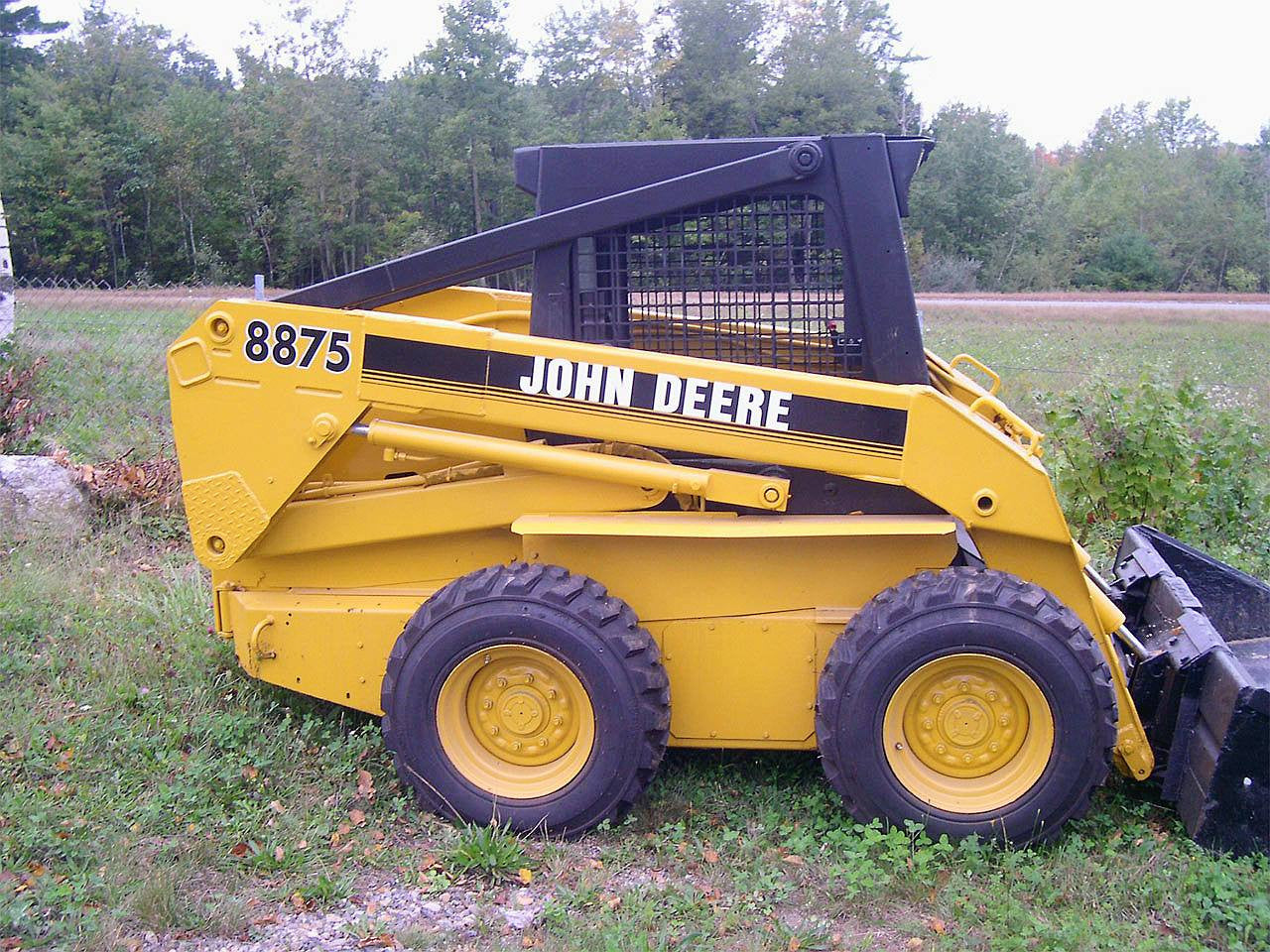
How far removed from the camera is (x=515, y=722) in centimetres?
401

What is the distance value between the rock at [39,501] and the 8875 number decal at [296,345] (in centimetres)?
347

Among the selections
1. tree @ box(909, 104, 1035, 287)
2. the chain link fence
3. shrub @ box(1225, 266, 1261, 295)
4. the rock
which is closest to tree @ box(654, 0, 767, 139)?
tree @ box(909, 104, 1035, 287)

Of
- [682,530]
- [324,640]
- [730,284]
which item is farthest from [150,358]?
[682,530]

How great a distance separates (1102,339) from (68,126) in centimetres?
2391

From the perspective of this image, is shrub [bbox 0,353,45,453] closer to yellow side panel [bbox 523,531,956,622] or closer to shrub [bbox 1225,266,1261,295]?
yellow side panel [bbox 523,531,956,622]

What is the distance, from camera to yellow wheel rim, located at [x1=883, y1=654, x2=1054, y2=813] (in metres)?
3.81

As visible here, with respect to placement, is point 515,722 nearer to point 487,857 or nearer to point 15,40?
point 487,857

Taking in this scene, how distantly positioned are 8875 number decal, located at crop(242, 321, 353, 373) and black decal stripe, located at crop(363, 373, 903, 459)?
23 centimetres

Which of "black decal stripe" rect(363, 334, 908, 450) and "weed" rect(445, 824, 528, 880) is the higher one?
"black decal stripe" rect(363, 334, 908, 450)

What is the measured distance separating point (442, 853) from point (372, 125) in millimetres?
25376

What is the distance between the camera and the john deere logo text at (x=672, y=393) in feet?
12.7

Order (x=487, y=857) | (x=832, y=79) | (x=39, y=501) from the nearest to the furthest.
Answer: (x=487, y=857) → (x=39, y=501) → (x=832, y=79)

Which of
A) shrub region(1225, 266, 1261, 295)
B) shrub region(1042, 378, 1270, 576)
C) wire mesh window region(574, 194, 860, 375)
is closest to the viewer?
wire mesh window region(574, 194, 860, 375)

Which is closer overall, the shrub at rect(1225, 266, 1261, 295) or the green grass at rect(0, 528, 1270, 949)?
the green grass at rect(0, 528, 1270, 949)
